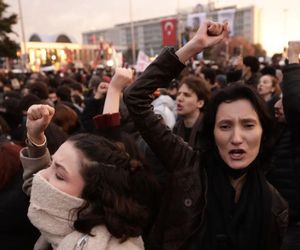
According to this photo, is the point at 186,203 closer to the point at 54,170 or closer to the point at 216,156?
the point at 216,156

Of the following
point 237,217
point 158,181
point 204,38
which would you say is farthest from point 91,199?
point 204,38

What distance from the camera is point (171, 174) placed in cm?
159

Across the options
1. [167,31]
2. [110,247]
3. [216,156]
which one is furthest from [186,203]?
[167,31]

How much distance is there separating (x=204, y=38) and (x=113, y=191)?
0.66 metres

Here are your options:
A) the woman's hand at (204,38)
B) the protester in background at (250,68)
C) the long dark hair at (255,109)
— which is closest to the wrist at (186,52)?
the woman's hand at (204,38)

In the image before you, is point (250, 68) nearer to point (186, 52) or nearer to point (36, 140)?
point (186, 52)

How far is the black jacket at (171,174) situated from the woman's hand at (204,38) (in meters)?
0.04

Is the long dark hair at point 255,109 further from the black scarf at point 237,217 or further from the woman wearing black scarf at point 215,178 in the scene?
the black scarf at point 237,217

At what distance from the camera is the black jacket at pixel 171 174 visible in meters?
1.52

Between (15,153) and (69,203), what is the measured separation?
58 centimetres

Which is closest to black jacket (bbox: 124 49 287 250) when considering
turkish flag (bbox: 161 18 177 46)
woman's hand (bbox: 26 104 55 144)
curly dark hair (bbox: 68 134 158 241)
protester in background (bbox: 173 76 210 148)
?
curly dark hair (bbox: 68 134 158 241)

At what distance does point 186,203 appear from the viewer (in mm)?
1537

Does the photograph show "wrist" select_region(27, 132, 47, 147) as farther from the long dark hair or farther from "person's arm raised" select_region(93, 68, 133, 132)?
the long dark hair

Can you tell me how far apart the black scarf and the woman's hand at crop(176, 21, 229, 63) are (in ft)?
1.70
